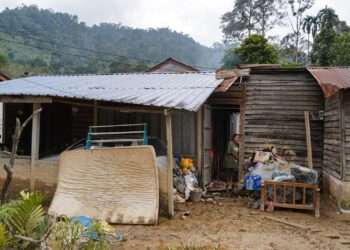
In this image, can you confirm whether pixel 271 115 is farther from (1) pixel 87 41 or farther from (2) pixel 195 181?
(1) pixel 87 41

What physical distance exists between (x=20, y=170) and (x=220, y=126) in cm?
654

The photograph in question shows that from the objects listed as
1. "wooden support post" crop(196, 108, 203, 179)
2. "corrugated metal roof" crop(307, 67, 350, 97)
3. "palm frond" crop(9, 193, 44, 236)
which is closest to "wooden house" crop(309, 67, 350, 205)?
"corrugated metal roof" crop(307, 67, 350, 97)

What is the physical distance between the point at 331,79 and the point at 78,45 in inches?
1575

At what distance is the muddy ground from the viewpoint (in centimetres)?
557

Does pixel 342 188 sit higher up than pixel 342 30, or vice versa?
pixel 342 30

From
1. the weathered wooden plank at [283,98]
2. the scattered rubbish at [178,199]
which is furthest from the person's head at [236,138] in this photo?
the scattered rubbish at [178,199]

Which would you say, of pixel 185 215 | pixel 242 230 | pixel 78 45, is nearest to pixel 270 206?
pixel 242 230

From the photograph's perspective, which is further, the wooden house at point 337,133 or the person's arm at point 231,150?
the person's arm at point 231,150

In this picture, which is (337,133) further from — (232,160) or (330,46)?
(330,46)

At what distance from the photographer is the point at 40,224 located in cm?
409

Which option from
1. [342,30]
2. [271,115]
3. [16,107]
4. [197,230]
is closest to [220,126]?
[271,115]

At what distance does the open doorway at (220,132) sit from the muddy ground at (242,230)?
10.9 feet

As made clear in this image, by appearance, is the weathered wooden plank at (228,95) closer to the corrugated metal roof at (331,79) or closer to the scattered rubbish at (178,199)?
the corrugated metal roof at (331,79)

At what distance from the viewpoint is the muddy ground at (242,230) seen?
A: 5566mm
